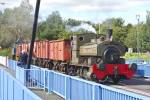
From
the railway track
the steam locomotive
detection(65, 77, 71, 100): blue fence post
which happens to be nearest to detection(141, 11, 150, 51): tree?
the steam locomotive

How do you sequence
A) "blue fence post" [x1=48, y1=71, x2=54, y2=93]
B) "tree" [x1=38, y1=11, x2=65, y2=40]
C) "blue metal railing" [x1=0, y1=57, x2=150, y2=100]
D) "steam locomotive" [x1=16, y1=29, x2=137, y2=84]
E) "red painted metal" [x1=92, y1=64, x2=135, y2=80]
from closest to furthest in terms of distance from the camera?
"blue metal railing" [x1=0, y1=57, x2=150, y2=100] → "blue fence post" [x1=48, y1=71, x2=54, y2=93] → "red painted metal" [x1=92, y1=64, x2=135, y2=80] → "steam locomotive" [x1=16, y1=29, x2=137, y2=84] → "tree" [x1=38, y1=11, x2=65, y2=40]

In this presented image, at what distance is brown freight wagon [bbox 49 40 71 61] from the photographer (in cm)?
3416

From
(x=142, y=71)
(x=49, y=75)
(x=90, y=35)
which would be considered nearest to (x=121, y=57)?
(x=90, y=35)

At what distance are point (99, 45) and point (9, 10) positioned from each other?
379 feet

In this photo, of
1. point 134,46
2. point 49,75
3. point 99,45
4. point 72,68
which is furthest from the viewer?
point 134,46

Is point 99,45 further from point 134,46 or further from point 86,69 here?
point 134,46

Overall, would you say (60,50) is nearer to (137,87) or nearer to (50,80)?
(137,87)

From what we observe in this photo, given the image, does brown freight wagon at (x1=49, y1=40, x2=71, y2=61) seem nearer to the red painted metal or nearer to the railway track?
the railway track

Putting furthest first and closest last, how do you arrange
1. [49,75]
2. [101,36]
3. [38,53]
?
[38,53] → [101,36] → [49,75]

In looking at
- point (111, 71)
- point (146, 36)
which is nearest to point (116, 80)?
point (111, 71)

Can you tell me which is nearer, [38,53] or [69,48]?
[69,48]

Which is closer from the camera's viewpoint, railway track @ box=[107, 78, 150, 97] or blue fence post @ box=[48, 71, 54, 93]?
blue fence post @ box=[48, 71, 54, 93]

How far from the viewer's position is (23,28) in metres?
125

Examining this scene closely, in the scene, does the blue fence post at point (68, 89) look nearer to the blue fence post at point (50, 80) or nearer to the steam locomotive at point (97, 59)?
the blue fence post at point (50, 80)
